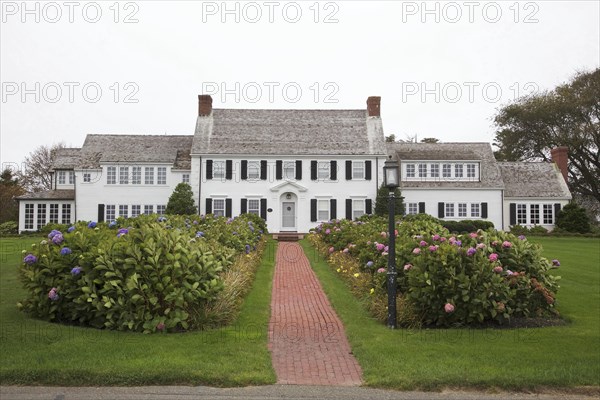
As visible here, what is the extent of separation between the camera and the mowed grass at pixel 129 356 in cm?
584

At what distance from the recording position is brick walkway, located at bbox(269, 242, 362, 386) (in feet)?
20.4

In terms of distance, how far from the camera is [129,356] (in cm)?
641

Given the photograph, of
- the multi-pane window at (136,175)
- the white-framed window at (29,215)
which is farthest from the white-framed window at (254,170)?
the white-framed window at (29,215)

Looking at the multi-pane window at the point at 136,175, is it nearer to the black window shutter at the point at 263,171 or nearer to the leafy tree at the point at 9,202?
the black window shutter at the point at 263,171

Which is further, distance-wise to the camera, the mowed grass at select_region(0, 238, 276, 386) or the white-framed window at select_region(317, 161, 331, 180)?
the white-framed window at select_region(317, 161, 331, 180)

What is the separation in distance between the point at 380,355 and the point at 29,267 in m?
5.83

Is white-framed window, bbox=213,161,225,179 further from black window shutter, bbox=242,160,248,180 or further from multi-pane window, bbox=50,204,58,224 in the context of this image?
multi-pane window, bbox=50,204,58,224

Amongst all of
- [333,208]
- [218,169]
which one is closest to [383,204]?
[333,208]

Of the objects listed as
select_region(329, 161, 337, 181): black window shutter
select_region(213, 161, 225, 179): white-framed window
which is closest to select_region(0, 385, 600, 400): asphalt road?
select_region(329, 161, 337, 181): black window shutter

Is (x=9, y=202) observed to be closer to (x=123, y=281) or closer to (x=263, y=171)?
(x=263, y=171)

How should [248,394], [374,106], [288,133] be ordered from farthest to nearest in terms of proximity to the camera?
1. [374,106]
2. [288,133]
3. [248,394]

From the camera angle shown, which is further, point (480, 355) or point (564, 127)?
point (564, 127)

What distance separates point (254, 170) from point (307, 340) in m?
26.1

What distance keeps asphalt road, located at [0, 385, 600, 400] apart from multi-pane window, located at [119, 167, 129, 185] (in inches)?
1178
